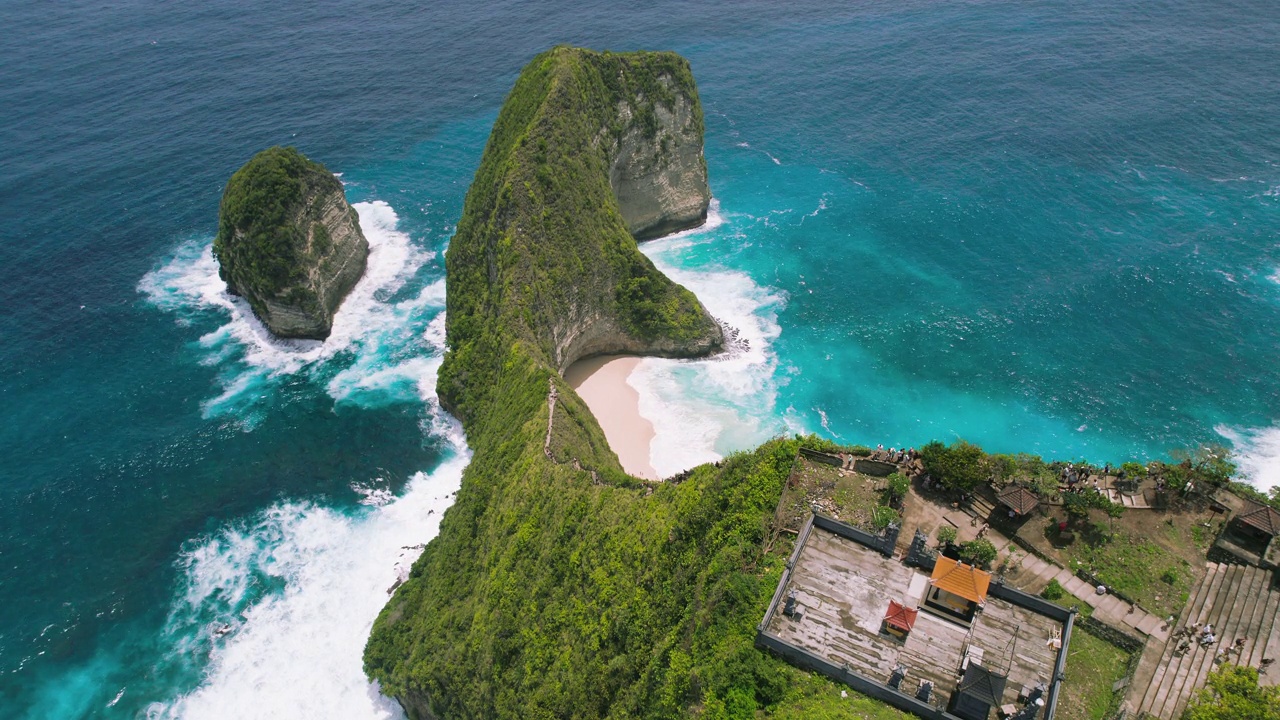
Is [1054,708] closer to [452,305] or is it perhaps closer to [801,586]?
[801,586]

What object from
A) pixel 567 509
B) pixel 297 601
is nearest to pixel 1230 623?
pixel 567 509

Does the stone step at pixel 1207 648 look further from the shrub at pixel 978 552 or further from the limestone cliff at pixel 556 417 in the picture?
the limestone cliff at pixel 556 417

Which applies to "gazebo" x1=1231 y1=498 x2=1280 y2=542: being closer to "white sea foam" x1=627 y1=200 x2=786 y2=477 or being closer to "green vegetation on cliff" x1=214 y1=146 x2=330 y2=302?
"white sea foam" x1=627 y1=200 x2=786 y2=477

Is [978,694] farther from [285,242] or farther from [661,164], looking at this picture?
[661,164]

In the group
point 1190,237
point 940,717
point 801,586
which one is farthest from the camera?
point 1190,237

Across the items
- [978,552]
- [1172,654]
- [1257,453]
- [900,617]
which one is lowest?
[1257,453]

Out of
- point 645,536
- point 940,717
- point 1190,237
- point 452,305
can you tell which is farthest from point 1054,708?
point 1190,237
